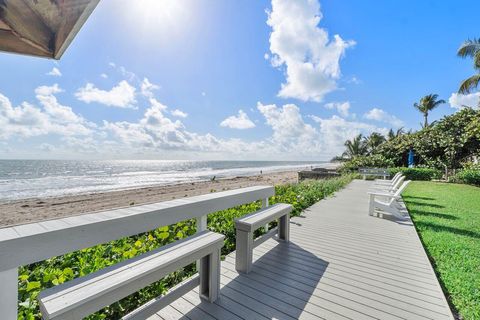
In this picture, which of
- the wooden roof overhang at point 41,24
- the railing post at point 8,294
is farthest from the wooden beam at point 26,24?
the railing post at point 8,294

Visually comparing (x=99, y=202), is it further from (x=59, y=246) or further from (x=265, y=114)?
(x=265, y=114)

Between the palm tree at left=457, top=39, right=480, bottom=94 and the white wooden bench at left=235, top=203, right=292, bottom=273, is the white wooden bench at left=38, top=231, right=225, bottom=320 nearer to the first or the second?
the white wooden bench at left=235, top=203, right=292, bottom=273

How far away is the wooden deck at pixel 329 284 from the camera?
2350 mm

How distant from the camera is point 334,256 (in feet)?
12.2

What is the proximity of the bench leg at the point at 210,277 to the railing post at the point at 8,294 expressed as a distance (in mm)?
1459

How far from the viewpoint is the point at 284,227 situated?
169 inches

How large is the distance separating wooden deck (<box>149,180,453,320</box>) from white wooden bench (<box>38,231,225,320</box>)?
1.13 ft

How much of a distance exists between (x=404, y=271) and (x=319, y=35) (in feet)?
31.7

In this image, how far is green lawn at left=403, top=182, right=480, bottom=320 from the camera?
286cm

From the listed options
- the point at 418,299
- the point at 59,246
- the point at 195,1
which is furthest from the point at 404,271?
the point at 195,1

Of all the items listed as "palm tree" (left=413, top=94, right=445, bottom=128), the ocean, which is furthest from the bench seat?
"palm tree" (left=413, top=94, right=445, bottom=128)

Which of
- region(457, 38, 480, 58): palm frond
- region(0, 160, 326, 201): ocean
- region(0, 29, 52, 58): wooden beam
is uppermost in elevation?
region(457, 38, 480, 58): palm frond

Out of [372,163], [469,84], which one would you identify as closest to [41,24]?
[469,84]

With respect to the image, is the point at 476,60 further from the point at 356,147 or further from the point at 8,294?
the point at 8,294
